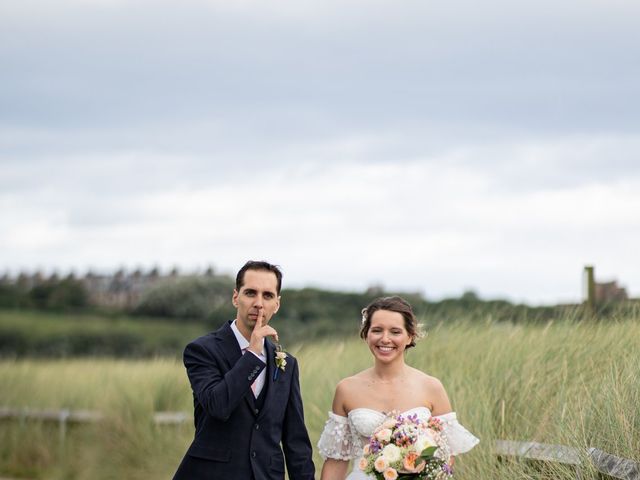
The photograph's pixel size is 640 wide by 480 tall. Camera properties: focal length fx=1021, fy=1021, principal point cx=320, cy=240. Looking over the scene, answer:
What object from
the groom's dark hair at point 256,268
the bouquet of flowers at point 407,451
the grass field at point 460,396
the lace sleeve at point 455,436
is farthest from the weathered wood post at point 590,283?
the groom's dark hair at point 256,268

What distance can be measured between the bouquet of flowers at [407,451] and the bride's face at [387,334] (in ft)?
1.13

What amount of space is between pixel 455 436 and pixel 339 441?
612 mm

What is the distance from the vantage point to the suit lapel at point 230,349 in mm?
4922

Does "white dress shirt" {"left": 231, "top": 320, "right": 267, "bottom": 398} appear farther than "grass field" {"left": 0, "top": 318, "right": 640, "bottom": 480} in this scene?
No

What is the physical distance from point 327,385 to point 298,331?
1238 centimetres

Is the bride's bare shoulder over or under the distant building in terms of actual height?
under

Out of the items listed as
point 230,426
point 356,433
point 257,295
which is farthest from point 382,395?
point 257,295

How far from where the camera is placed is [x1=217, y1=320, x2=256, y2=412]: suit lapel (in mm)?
4922

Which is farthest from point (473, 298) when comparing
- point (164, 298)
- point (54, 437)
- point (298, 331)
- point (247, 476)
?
point (247, 476)

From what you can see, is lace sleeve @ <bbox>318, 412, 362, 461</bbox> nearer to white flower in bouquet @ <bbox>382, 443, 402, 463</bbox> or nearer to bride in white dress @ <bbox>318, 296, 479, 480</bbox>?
bride in white dress @ <bbox>318, 296, 479, 480</bbox>

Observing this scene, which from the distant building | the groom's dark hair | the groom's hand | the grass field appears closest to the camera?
the groom's hand

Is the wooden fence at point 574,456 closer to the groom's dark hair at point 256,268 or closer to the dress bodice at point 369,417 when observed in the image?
the dress bodice at point 369,417

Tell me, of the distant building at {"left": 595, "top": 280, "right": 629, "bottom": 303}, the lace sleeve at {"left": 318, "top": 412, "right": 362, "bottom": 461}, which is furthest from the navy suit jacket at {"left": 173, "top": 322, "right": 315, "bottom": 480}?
the distant building at {"left": 595, "top": 280, "right": 629, "bottom": 303}

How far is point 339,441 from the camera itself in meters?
5.30
